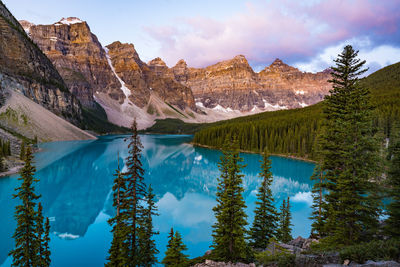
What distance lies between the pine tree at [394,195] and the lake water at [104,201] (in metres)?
14.5

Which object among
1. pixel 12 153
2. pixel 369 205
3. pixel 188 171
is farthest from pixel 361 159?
pixel 12 153

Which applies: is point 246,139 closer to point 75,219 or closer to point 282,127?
point 282,127

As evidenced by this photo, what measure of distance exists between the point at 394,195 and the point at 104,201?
32994 mm

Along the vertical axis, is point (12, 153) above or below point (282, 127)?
below

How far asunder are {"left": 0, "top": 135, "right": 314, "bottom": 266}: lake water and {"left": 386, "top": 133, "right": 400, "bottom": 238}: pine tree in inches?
571

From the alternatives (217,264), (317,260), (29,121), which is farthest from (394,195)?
(29,121)

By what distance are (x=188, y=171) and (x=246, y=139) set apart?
4156cm

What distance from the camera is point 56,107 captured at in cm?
13212

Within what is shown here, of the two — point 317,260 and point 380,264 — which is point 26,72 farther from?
point 380,264

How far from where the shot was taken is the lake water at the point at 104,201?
20.2 metres

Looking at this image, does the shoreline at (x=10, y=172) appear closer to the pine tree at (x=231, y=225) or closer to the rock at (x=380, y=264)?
the pine tree at (x=231, y=225)

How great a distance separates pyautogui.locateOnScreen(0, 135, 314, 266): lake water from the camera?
20.2 m

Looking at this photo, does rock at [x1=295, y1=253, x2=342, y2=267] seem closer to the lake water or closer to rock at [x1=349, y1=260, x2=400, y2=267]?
rock at [x1=349, y1=260, x2=400, y2=267]

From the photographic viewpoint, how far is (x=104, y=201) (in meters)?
32.7
